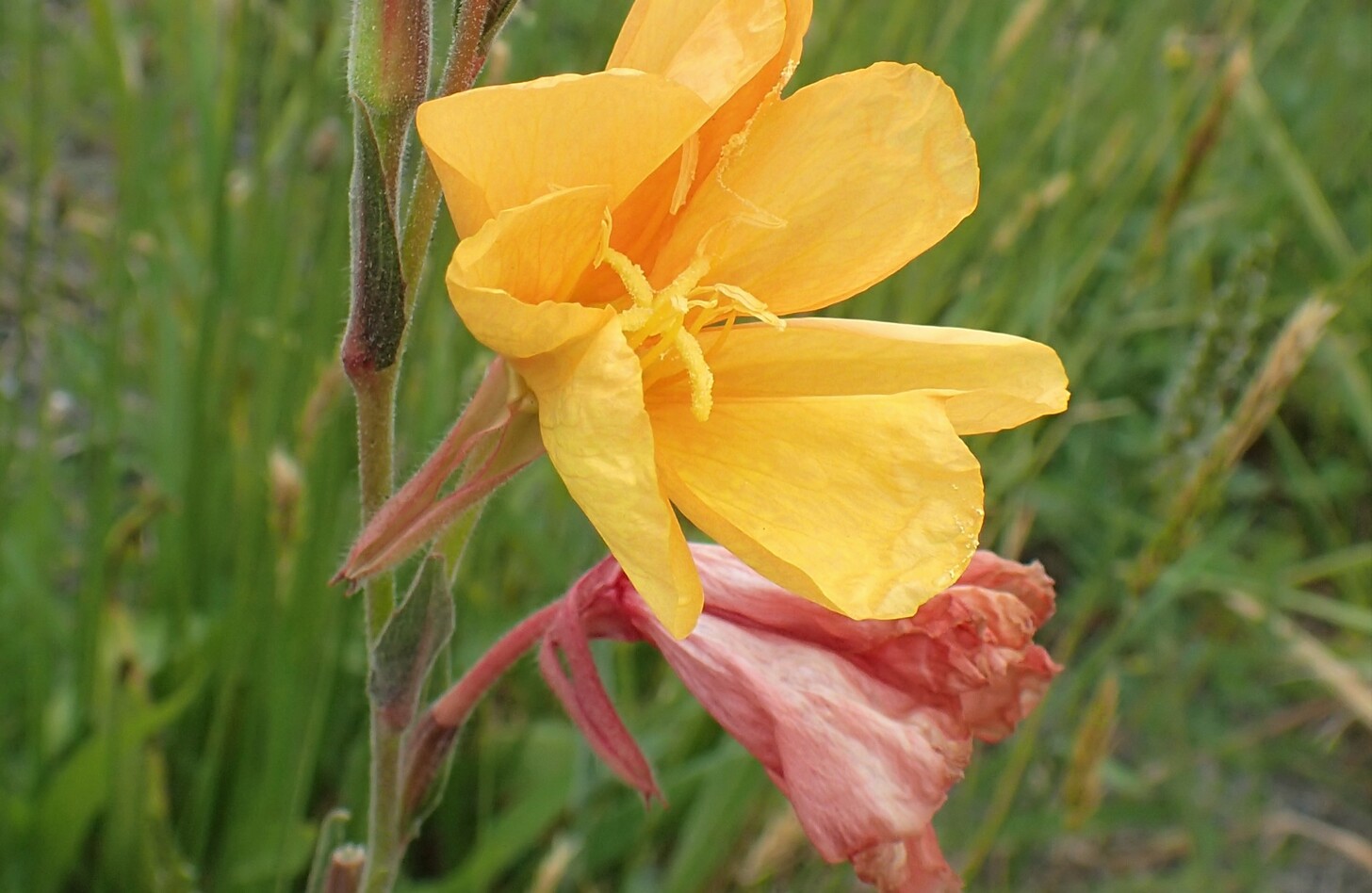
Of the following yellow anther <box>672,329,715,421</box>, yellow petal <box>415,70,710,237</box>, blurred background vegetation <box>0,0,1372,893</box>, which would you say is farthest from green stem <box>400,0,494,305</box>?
blurred background vegetation <box>0,0,1372,893</box>

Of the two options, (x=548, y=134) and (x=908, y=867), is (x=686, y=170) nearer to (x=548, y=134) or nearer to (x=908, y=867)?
(x=548, y=134)

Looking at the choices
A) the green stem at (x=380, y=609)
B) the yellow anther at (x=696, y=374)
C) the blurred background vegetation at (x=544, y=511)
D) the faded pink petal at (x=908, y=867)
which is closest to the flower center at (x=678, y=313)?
the yellow anther at (x=696, y=374)

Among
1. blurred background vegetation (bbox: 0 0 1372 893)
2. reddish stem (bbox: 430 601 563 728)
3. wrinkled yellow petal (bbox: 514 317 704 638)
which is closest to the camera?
wrinkled yellow petal (bbox: 514 317 704 638)

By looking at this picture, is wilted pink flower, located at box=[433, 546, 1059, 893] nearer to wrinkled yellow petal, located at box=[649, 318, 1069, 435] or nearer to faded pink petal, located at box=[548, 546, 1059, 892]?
faded pink petal, located at box=[548, 546, 1059, 892]

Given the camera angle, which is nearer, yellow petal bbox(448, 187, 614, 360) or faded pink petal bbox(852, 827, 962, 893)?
yellow petal bbox(448, 187, 614, 360)

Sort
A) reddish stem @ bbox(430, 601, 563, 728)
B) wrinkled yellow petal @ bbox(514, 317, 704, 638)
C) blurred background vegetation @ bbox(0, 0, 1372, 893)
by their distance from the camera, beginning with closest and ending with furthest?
wrinkled yellow petal @ bbox(514, 317, 704, 638)
reddish stem @ bbox(430, 601, 563, 728)
blurred background vegetation @ bbox(0, 0, 1372, 893)

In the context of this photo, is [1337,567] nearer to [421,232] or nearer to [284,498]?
[284,498]

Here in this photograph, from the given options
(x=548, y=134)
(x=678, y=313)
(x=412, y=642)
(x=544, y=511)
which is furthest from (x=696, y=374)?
(x=544, y=511)
